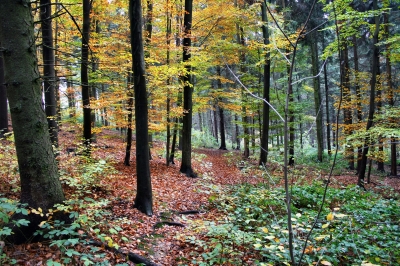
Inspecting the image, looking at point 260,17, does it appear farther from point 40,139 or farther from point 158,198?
point 40,139

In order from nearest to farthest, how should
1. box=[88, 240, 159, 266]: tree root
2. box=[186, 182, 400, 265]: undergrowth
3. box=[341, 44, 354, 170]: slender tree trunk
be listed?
box=[186, 182, 400, 265]: undergrowth < box=[88, 240, 159, 266]: tree root < box=[341, 44, 354, 170]: slender tree trunk

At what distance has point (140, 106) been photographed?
607cm

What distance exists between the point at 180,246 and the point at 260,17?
42.5ft

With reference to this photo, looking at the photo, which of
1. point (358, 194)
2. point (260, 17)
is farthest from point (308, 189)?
point (260, 17)

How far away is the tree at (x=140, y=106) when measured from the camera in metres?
6.00

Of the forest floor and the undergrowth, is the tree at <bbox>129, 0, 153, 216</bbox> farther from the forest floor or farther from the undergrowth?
the undergrowth

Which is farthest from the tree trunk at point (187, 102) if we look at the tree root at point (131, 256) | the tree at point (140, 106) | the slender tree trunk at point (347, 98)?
the slender tree trunk at point (347, 98)

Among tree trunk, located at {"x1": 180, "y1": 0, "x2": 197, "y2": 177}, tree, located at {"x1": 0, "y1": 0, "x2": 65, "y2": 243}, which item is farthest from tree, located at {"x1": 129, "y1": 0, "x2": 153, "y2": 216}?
tree trunk, located at {"x1": 180, "y1": 0, "x2": 197, "y2": 177}

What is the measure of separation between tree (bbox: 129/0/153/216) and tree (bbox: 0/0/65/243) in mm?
2572

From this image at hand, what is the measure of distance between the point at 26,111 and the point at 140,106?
2.81m

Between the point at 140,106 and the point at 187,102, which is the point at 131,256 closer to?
the point at 140,106

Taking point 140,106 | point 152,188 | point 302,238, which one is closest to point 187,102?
point 152,188

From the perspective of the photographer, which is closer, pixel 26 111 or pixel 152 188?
pixel 26 111

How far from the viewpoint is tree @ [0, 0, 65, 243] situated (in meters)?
3.39
